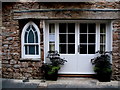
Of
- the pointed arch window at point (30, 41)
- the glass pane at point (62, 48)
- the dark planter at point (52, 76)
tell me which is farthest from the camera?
the glass pane at point (62, 48)

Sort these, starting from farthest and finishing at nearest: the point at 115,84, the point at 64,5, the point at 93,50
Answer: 1. the point at 93,50
2. the point at 64,5
3. the point at 115,84

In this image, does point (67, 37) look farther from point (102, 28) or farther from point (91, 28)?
point (102, 28)

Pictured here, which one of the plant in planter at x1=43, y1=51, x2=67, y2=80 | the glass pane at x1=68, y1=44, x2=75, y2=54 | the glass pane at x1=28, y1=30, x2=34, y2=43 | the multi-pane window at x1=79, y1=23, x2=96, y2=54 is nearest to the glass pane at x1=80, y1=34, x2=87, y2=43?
the multi-pane window at x1=79, y1=23, x2=96, y2=54

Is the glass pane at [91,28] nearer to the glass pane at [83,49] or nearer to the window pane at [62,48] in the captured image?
the glass pane at [83,49]

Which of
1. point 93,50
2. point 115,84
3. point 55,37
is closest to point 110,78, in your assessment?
point 115,84

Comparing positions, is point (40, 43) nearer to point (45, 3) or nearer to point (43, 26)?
point (43, 26)

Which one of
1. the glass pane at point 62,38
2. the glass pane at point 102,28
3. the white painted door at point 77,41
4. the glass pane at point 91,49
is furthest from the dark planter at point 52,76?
the glass pane at point 102,28

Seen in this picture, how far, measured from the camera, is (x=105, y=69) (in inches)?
245

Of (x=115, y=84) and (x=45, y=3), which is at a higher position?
(x=45, y=3)

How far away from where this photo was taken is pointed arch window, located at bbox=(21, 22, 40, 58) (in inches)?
263

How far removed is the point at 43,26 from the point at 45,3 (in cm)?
89

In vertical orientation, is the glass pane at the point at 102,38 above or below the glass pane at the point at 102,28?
below

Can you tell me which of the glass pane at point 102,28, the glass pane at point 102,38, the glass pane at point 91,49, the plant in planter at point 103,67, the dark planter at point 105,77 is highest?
the glass pane at point 102,28

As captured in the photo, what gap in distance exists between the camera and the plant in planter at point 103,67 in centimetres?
620
